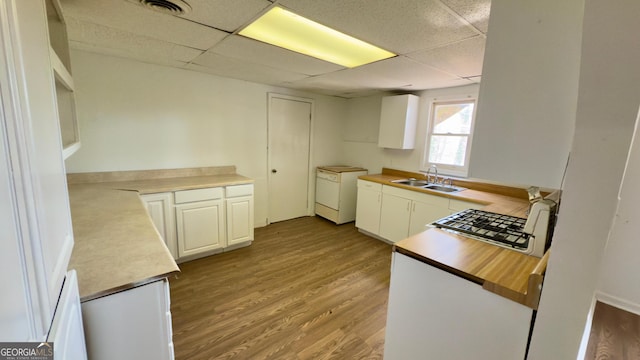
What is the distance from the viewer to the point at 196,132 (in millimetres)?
3197

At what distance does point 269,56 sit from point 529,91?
201 centimetres

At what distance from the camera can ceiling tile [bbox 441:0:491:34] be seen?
1297 millimetres

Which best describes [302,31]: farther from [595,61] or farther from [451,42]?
[595,61]

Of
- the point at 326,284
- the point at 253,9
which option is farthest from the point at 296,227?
the point at 253,9

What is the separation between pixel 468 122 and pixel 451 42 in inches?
68.0

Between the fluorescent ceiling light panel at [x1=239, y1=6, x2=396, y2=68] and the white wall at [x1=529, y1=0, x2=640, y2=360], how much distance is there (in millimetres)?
1442

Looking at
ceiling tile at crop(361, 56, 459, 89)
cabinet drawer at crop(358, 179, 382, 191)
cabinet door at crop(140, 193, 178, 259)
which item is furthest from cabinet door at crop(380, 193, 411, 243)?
cabinet door at crop(140, 193, 178, 259)

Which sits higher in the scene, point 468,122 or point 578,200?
point 468,122

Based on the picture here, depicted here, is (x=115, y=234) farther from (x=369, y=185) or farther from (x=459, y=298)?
(x=369, y=185)

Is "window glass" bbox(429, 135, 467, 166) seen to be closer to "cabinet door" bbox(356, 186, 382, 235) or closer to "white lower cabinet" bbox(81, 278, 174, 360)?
"cabinet door" bbox(356, 186, 382, 235)

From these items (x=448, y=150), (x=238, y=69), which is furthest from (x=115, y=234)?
(x=448, y=150)

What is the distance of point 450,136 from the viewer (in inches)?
133

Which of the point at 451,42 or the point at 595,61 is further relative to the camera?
the point at 451,42

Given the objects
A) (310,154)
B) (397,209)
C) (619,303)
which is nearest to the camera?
(619,303)
